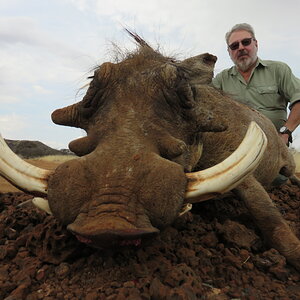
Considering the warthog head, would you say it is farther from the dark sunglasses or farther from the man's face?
the dark sunglasses

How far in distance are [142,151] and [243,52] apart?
177 inches

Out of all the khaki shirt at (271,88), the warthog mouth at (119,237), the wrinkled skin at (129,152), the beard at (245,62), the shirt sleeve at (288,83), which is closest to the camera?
the warthog mouth at (119,237)

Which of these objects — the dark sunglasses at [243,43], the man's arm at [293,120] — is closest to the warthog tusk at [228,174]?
the man's arm at [293,120]

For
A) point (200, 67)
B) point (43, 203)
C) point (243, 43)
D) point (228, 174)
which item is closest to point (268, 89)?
point (243, 43)

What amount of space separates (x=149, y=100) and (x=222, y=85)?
4.00m

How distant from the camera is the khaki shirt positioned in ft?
19.1

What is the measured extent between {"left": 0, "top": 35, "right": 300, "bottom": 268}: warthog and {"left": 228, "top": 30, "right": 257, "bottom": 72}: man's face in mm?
3009

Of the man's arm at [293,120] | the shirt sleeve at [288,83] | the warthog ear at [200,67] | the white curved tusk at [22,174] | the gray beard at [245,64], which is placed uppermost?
the warthog ear at [200,67]

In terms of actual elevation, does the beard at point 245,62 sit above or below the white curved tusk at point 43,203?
above

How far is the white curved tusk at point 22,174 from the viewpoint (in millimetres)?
2172

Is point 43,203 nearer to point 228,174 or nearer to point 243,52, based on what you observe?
point 228,174

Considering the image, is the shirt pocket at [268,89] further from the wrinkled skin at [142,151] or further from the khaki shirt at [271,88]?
the wrinkled skin at [142,151]

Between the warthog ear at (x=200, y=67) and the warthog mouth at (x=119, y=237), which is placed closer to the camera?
the warthog mouth at (x=119, y=237)

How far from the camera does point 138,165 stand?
1998 mm
